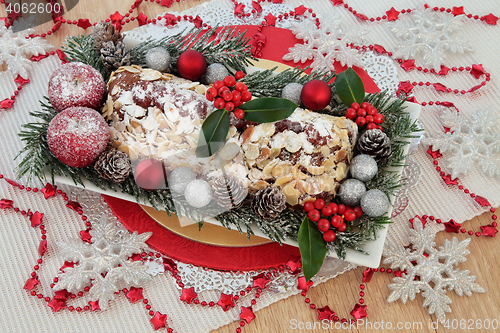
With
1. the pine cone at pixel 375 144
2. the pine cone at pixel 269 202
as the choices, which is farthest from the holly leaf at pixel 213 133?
the pine cone at pixel 375 144

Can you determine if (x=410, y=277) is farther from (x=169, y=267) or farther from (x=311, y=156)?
(x=169, y=267)

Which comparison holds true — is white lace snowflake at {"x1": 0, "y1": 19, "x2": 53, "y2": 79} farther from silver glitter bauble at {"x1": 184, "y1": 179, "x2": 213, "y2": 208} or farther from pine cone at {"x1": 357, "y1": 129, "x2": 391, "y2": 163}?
pine cone at {"x1": 357, "y1": 129, "x2": 391, "y2": 163}

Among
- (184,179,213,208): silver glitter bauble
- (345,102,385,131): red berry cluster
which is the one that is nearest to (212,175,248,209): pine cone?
(184,179,213,208): silver glitter bauble

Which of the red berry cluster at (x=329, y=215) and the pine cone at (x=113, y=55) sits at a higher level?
the pine cone at (x=113, y=55)

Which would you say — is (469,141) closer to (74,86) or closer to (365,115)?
(365,115)

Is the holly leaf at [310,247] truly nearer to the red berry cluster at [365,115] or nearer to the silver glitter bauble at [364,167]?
the silver glitter bauble at [364,167]

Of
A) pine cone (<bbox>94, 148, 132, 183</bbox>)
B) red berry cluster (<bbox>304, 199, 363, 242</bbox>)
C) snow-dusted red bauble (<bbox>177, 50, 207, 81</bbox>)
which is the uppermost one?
snow-dusted red bauble (<bbox>177, 50, 207, 81</bbox>)
